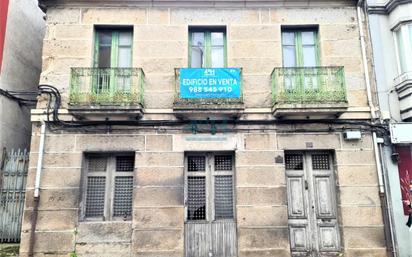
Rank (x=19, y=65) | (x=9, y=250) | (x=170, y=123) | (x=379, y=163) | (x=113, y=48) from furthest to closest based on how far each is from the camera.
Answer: (x=19, y=65) < (x=113, y=48) < (x=170, y=123) < (x=379, y=163) < (x=9, y=250)

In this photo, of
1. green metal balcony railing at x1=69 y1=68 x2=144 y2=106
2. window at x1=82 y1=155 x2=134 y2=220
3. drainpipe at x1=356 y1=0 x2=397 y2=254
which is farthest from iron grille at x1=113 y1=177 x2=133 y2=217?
drainpipe at x1=356 y1=0 x2=397 y2=254

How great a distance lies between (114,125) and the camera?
9.09 metres

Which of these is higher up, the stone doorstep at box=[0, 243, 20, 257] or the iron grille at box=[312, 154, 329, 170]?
the iron grille at box=[312, 154, 329, 170]

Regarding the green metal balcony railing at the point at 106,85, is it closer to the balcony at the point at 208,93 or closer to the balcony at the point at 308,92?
the balcony at the point at 208,93

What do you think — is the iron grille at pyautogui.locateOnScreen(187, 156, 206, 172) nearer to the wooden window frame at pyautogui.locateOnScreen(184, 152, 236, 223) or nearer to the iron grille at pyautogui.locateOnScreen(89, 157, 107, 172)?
the wooden window frame at pyautogui.locateOnScreen(184, 152, 236, 223)

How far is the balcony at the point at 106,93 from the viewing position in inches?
340

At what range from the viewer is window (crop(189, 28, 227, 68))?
966 cm

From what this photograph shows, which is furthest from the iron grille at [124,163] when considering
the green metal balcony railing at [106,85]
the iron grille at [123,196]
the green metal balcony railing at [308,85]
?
the green metal balcony railing at [308,85]

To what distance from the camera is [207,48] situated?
32.0 ft

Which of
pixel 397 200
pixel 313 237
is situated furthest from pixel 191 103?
pixel 397 200

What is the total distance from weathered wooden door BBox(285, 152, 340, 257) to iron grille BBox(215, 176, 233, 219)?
157cm

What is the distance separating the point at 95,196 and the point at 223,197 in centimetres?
343

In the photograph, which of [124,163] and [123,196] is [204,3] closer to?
[124,163]

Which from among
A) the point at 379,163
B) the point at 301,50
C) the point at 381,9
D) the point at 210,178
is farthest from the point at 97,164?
the point at 381,9
